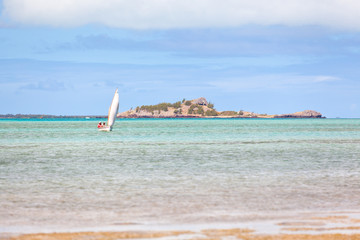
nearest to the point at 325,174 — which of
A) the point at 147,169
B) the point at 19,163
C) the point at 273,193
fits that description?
the point at 273,193

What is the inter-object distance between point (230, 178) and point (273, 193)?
6.18 m

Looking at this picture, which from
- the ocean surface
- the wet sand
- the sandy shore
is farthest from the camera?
the ocean surface

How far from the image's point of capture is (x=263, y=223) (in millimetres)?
15000

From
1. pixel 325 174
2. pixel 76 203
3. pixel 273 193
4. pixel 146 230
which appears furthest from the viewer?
pixel 325 174

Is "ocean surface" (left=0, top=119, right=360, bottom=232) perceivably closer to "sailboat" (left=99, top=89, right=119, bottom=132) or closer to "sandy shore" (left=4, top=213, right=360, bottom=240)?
"sandy shore" (left=4, top=213, right=360, bottom=240)

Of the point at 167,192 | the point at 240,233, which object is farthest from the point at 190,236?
the point at 167,192

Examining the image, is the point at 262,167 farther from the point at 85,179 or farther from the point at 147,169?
the point at 85,179

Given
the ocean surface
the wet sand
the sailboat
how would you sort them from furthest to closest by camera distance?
1. the sailboat
2. the ocean surface
3. the wet sand

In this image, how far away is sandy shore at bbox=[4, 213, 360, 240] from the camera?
13.0 m

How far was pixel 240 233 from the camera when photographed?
13461 millimetres

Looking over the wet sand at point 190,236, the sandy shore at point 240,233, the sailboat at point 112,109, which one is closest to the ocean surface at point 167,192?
the sandy shore at point 240,233

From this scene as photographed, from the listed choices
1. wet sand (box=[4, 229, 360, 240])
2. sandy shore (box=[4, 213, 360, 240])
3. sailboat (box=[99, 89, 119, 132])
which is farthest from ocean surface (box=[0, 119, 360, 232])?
sailboat (box=[99, 89, 119, 132])

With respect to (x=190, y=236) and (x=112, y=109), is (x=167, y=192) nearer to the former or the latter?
(x=190, y=236)

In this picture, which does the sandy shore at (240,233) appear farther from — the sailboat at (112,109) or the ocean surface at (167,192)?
the sailboat at (112,109)
